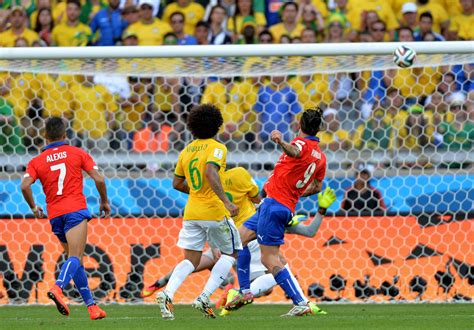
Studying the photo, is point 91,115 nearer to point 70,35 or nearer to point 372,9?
point 70,35

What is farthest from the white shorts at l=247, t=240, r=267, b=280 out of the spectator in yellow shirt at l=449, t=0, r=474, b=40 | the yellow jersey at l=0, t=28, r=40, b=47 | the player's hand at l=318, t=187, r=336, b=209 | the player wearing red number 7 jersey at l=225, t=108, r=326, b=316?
the spectator in yellow shirt at l=449, t=0, r=474, b=40

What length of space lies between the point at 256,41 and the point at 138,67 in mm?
3514

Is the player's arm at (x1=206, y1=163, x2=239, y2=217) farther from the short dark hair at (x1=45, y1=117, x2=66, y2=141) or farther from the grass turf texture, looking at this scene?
the short dark hair at (x1=45, y1=117, x2=66, y2=141)

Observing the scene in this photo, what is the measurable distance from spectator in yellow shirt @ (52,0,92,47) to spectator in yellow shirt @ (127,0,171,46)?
2.12 feet

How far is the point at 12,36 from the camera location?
44.1ft

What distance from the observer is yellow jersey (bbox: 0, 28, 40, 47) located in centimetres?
1333

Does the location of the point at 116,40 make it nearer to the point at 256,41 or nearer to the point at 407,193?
the point at 256,41

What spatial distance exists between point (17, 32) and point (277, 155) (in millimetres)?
4974

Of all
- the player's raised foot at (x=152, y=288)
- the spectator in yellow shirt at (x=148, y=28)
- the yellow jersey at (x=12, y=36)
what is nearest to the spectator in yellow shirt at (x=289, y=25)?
the spectator in yellow shirt at (x=148, y=28)

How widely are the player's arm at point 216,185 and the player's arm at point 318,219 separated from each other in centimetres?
146

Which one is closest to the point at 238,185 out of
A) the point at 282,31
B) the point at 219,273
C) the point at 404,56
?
the point at 219,273

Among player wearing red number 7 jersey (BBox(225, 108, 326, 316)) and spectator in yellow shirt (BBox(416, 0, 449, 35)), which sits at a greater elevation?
spectator in yellow shirt (BBox(416, 0, 449, 35))

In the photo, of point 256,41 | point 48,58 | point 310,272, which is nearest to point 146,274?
point 310,272

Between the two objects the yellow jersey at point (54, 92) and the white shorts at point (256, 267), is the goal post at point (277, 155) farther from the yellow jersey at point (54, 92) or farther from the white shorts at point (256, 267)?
the white shorts at point (256, 267)
